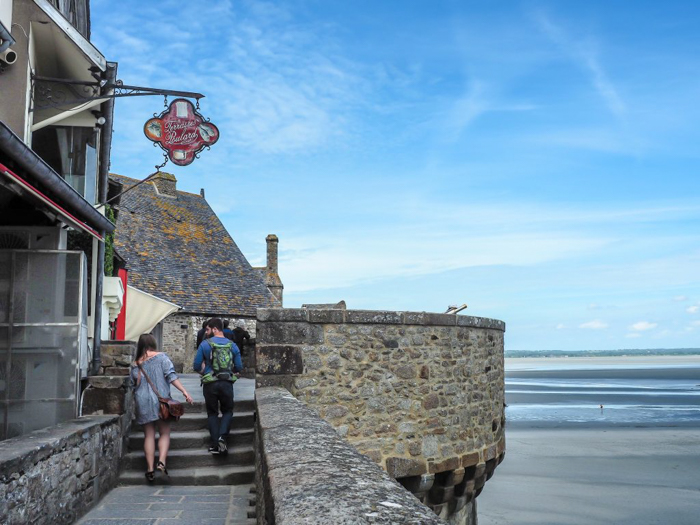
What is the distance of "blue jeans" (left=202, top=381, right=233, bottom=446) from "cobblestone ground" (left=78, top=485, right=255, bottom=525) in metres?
0.72

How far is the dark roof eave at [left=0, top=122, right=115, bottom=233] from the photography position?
5.08 m

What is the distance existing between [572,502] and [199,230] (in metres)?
18.1

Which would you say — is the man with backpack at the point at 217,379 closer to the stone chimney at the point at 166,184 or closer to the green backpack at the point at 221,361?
the green backpack at the point at 221,361

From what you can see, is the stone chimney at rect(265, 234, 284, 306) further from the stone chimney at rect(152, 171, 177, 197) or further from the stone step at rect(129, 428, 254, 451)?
the stone step at rect(129, 428, 254, 451)

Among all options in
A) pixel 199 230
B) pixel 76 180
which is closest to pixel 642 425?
pixel 199 230

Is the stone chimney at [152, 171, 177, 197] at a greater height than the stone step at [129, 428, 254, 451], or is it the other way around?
the stone chimney at [152, 171, 177, 197]

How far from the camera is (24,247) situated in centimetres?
710

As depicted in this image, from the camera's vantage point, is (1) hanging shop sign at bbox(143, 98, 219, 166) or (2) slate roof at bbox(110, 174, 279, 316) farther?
(2) slate roof at bbox(110, 174, 279, 316)

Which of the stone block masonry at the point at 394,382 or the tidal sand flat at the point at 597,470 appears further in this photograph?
the tidal sand flat at the point at 597,470

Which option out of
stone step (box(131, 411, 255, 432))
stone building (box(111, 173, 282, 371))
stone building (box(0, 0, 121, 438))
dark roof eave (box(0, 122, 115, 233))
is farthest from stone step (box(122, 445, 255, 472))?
stone building (box(111, 173, 282, 371))

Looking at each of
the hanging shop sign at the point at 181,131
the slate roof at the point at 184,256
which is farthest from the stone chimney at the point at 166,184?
the hanging shop sign at the point at 181,131

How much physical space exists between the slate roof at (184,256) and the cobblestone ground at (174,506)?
17.2 metres

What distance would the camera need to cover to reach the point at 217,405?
791 centimetres

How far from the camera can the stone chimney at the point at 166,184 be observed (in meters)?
29.7
